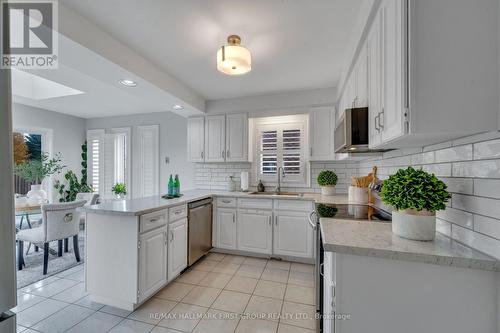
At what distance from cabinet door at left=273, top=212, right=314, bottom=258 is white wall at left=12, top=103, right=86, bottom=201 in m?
4.69

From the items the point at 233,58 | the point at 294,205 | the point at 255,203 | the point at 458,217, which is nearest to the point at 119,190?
the point at 255,203

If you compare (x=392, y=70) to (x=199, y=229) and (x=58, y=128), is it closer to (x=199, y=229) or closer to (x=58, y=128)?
(x=199, y=229)

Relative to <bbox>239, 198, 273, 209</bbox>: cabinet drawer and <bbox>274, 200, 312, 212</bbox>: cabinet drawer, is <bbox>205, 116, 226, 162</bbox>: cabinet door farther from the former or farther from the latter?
<bbox>274, 200, 312, 212</bbox>: cabinet drawer

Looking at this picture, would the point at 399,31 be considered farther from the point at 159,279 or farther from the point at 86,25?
the point at 159,279

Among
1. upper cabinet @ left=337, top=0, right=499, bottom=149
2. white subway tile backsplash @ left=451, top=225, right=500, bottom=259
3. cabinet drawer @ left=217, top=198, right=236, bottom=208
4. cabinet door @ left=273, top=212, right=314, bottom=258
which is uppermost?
upper cabinet @ left=337, top=0, right=499, bottom=149

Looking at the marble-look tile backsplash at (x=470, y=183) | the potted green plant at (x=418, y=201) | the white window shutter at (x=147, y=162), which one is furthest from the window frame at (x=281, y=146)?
the potted green plant at (x=418, y=201)

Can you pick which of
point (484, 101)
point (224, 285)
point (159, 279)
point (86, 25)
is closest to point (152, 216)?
point (159, 279)

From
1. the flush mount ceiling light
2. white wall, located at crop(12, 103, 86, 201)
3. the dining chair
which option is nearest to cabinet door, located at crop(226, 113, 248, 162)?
the flush mount ceiling light

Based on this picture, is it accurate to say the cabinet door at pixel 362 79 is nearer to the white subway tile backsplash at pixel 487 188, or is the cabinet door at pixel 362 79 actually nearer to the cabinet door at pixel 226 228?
the white subway tile backsplash at pixel 487 188

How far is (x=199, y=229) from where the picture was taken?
2.84 metres

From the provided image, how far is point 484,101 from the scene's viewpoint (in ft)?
2.75

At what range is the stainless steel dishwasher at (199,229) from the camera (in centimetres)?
265

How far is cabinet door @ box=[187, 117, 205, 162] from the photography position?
3.65 meters

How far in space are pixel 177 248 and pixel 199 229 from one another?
48 cm
